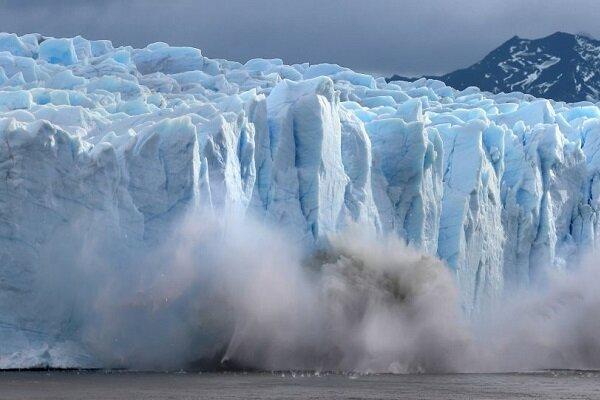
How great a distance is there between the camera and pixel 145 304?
30016 mm

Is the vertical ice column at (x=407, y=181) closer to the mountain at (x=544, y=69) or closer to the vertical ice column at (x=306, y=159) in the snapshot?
the vertical ice column at (x=306, y=159)

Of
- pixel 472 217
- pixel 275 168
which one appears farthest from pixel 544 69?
pixel 275 168

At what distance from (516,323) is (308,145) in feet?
29.2

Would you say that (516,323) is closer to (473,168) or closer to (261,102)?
(473,168)

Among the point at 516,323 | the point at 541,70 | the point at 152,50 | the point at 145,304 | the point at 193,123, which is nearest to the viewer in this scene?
the point at 145,304

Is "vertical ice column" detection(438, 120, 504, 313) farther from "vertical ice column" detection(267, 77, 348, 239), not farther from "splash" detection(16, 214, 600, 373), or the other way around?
"vertical ice column" detection(267, 77, 348, 239)

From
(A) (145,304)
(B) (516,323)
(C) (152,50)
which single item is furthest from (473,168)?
(C) (152,50)

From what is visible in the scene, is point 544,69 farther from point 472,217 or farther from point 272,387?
point 272,387

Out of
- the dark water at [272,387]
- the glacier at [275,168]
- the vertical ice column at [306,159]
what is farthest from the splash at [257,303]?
the dark water at [272,387]

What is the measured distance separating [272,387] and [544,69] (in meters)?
64.3

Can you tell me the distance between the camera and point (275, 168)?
1289 inches

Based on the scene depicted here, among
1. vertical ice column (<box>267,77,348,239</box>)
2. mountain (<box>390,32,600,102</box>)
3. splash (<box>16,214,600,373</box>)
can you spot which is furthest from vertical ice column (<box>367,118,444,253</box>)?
mountain (<box>390,32,600,102</box>)

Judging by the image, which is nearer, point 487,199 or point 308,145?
point 308,145

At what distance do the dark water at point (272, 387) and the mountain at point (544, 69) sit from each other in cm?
5288
